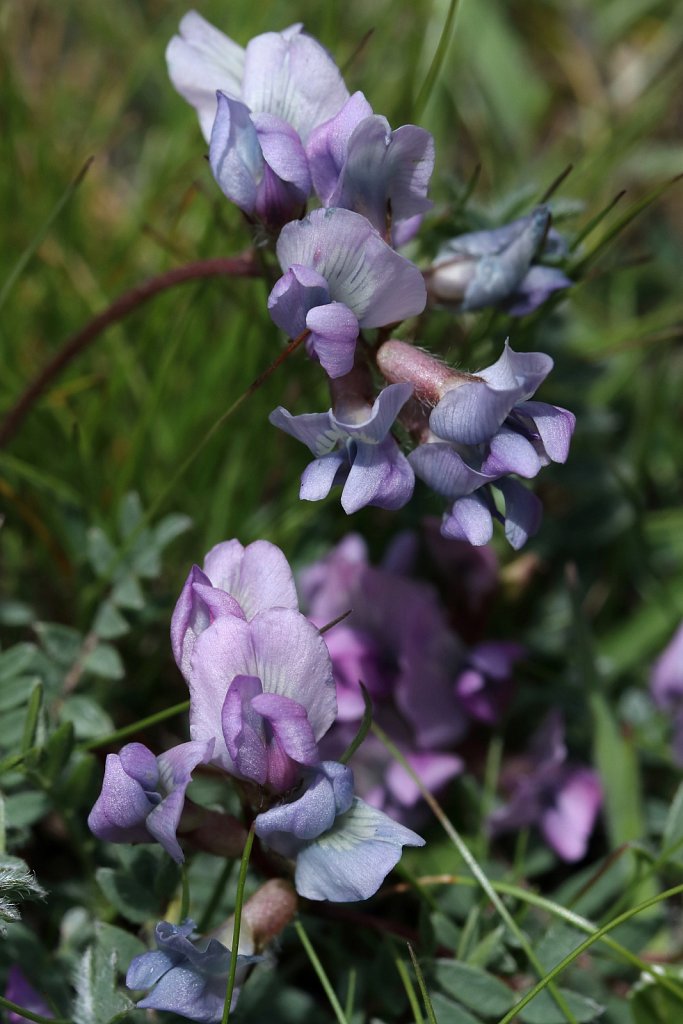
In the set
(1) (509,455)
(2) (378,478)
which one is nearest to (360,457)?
(2) (378,478)

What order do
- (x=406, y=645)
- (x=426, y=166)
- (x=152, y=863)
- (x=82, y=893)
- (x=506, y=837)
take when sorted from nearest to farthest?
(x=426, y=166), (x=152, y=863), (x=82, y=893), (x=406, y=645), (x=506, y=837)

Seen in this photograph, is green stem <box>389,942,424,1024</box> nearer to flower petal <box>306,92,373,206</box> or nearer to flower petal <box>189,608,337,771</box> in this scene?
flower petal <box>189,608,337,771</box>

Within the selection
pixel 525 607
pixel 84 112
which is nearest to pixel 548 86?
pixel 84 112

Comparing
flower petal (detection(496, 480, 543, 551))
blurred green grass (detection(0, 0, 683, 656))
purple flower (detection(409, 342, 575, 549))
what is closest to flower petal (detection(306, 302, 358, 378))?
purple flower (detection(409, 342, 575, 549))

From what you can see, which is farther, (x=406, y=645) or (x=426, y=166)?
(x=406, y=645)

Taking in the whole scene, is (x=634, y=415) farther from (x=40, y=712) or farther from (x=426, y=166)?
(x=40, y=712)

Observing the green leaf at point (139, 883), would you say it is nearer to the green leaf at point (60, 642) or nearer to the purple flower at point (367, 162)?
the green leaf at point (60, 642)

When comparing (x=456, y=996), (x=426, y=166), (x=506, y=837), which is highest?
(x=426, y=166)

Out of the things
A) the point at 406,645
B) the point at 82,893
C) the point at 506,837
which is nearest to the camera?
the point at 82,893
